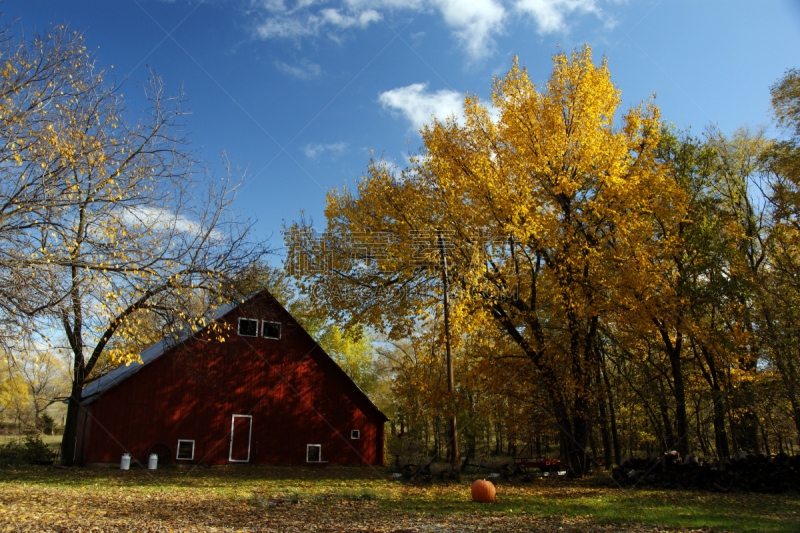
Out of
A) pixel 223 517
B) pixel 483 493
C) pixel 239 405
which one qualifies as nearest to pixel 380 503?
pixel 483 493

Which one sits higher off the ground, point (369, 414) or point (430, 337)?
point (430, 337)

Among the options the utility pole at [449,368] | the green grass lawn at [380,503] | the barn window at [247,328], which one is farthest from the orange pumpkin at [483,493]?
the barn window at [247,328]

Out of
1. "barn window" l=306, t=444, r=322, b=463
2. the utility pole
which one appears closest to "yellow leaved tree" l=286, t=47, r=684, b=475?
the utility pole

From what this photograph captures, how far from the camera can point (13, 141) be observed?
24.6ft

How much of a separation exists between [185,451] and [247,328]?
5.30 meters

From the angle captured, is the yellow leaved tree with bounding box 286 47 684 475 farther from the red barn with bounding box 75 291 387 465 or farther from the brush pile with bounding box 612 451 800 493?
the red barn with bounding box 75 291 387 465

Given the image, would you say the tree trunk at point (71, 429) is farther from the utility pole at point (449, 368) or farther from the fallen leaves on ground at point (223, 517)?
the utility pole at point (449, 368)

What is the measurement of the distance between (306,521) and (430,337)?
7.78 m

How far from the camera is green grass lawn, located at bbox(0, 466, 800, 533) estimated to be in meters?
8.17

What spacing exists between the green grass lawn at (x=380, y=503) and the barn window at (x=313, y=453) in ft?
19.2

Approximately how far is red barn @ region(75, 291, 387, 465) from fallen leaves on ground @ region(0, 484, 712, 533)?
7.35m

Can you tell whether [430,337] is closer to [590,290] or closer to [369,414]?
[590,290]

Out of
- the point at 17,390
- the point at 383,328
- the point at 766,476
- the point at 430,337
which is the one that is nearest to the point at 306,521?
the point at 430,337

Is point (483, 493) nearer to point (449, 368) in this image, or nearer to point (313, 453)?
point (449, 368)
